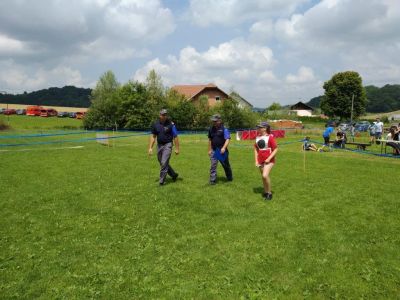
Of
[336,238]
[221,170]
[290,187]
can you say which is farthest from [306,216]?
[221,170]

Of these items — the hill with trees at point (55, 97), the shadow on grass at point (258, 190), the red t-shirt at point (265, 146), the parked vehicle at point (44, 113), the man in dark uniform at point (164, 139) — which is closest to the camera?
the red t-shirt at point (265, 146)

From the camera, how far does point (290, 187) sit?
10.3 m

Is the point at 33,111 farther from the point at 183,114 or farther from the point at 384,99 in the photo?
the point at 384,99

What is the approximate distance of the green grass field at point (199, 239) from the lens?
476cm

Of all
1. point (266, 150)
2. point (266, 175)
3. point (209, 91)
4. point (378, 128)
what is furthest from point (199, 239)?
point (209, 91)

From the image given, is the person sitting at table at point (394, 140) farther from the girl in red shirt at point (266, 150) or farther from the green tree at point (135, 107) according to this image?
the green tree at point (135, 107)

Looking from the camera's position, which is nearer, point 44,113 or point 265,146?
point 265,146

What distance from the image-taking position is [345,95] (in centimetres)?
7281

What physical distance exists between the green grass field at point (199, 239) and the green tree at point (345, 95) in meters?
66.4

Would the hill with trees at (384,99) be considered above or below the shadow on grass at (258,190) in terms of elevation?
above

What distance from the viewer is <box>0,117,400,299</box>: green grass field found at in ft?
15.6

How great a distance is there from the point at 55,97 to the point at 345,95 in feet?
411

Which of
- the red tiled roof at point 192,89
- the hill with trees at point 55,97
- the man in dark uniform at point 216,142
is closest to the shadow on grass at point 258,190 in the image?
the man in dark uniform at point 216,142

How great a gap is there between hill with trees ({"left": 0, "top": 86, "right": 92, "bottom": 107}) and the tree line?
307 feet
